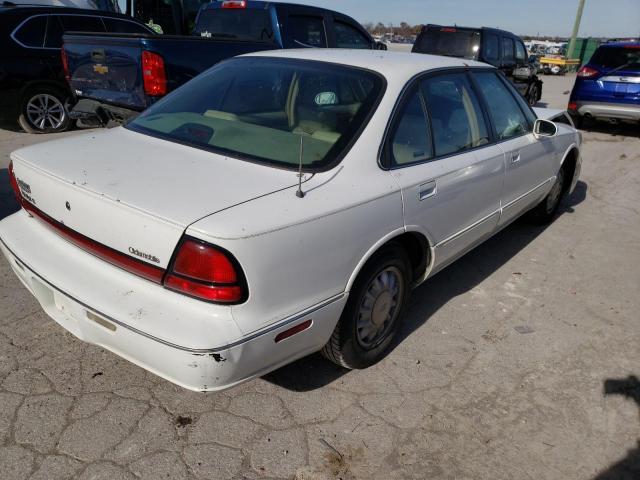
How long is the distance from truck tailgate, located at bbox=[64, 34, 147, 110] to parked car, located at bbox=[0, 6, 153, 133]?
1301 millimetres

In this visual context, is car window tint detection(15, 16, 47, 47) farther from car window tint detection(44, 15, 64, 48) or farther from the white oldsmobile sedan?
the white oldsmobile sedan

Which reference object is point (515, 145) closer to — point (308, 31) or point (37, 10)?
point (308, 31)

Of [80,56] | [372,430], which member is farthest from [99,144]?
[80,56]

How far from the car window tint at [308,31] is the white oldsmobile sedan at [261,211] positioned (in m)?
4.70

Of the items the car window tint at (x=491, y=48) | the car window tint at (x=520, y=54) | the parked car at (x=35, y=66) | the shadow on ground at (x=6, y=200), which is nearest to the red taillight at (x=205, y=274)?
the shadow on ground at (x=6, y=200)

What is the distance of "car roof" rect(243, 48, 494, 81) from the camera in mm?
2834

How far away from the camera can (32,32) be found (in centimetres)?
748

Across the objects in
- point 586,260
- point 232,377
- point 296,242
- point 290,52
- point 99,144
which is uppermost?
point 290,52

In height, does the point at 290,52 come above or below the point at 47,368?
above

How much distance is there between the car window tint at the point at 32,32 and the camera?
7.38m

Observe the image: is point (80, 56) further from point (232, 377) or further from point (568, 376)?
point (568, 376)

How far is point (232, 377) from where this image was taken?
1.98m

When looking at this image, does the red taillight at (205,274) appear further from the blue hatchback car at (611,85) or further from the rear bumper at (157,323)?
the blue hatchback car at (611,85)

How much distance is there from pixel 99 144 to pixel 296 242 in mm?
1302
